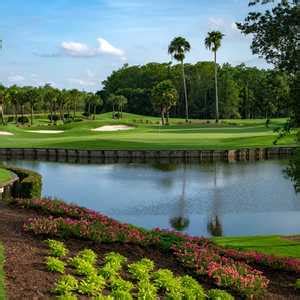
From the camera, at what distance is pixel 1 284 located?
8.73 metres

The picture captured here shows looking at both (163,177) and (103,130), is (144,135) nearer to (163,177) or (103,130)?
(103,130)

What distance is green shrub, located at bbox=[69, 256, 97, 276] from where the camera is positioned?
10148 millimetres

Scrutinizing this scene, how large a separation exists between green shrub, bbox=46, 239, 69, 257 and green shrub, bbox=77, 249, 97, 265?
0.31 m

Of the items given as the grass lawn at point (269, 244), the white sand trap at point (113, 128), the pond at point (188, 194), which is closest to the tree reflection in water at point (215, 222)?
the pond at point (188, 194)

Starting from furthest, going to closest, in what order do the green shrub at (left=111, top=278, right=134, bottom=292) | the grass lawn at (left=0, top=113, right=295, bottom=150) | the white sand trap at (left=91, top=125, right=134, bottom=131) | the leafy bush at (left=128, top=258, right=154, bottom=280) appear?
1. the white sand trap at (left=91, top=125, right=134, bottom=131)
2. the grass lawn at (left=0, top=113, right=295, bottom=150)
3. the leafy bush at (left=128, top=258, right=154, bottom=280)
4. the green shrub at (left=111, top=278, right=134, bottom=292)

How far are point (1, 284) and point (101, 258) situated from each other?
324 centimetres

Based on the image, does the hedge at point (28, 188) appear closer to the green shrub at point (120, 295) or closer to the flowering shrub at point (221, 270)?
the flowering shrub at point (221, 270)

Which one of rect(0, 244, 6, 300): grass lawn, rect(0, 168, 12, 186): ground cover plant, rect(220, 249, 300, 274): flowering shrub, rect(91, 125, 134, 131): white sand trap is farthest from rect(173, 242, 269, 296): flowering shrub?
rect(91, 125, 134, 131): white sand trap

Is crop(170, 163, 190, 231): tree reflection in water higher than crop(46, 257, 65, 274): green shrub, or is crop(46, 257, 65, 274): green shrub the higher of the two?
crop(46, 257, 65, 274): green shrub

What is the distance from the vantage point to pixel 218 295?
10.1 meters

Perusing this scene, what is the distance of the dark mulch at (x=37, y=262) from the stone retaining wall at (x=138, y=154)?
51.8m

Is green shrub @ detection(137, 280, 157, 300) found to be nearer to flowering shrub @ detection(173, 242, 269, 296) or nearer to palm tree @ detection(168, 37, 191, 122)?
flowering shrub @ detection(173, 242, 269, 296)

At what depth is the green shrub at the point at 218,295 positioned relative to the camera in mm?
10016

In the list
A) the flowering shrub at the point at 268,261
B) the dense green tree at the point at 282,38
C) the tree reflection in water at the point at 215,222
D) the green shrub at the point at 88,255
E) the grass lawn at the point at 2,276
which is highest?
the dense green tree at the point at 282,38
